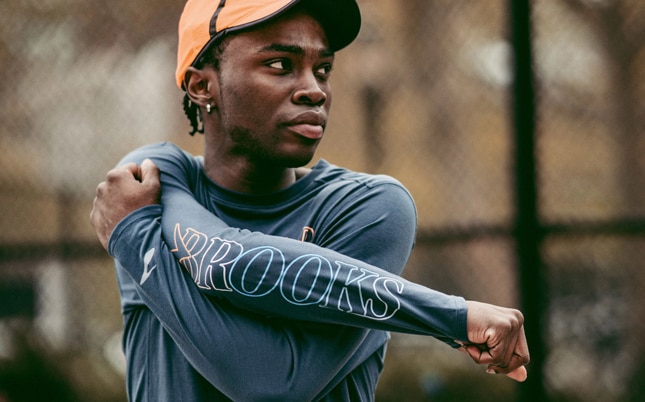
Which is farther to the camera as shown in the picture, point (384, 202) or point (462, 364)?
point (462, 364)

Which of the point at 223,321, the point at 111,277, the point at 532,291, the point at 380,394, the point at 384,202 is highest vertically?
the point at 384,202

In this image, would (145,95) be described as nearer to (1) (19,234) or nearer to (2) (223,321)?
(1) (19,234)

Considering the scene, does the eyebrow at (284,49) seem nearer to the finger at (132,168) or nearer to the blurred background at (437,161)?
the finger at (132,168)

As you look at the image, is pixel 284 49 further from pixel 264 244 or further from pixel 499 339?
pixel 499 339

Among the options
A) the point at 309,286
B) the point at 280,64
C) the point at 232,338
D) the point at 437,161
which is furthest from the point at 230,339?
the point at 437,161

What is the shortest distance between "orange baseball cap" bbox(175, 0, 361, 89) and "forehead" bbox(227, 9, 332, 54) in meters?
0.02

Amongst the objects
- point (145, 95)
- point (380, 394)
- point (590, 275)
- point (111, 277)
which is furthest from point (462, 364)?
point (145, 95)

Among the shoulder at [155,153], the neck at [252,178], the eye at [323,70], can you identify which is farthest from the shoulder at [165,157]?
the eye at [323,70]

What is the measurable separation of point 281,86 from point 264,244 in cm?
42

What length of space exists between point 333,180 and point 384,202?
0.21 m

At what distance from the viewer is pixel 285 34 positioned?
73.0 inches

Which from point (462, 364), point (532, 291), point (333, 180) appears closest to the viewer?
point (333, 180)

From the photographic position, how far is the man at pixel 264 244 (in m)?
1.61

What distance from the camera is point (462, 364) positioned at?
3732 millimetres
